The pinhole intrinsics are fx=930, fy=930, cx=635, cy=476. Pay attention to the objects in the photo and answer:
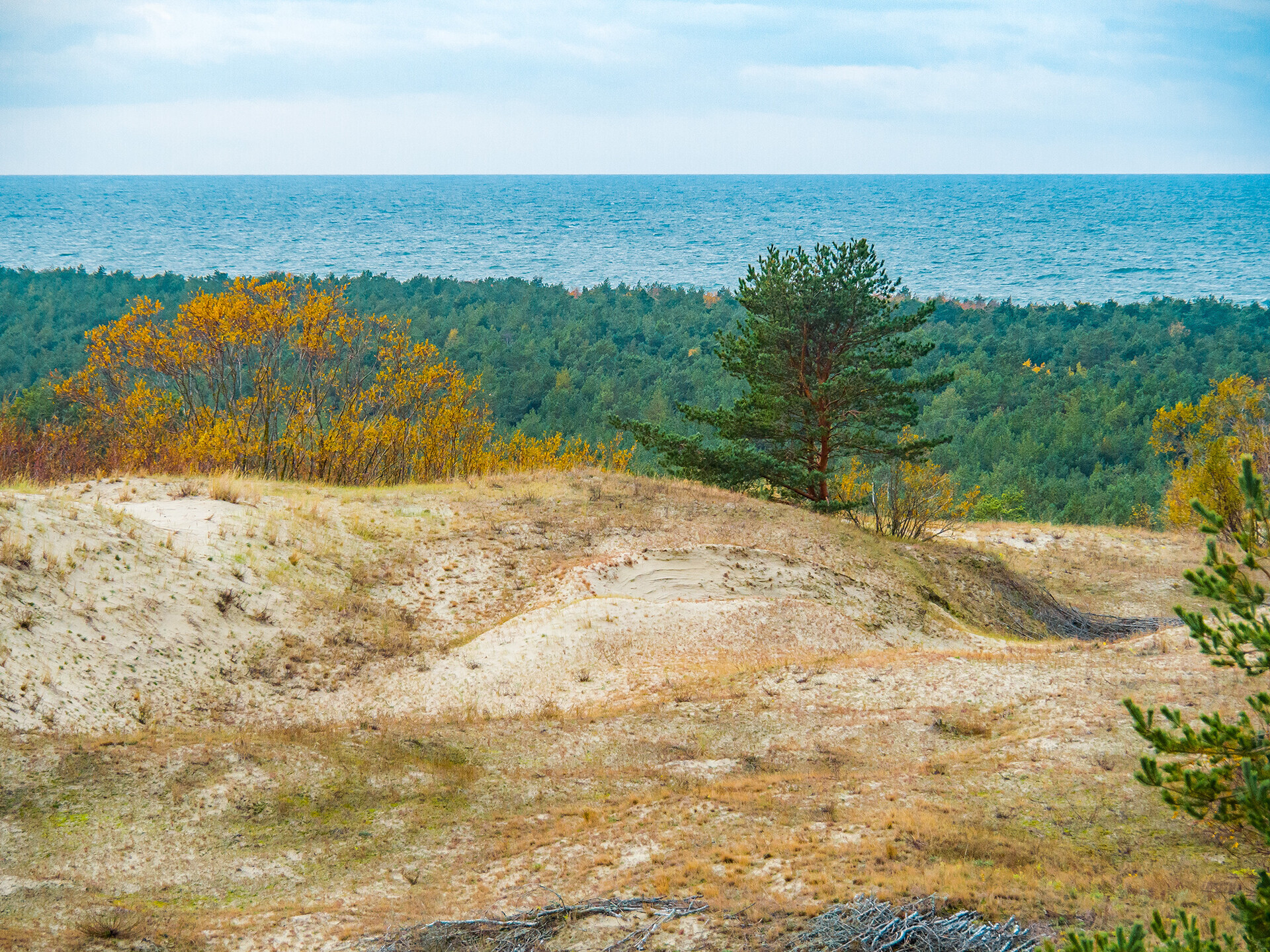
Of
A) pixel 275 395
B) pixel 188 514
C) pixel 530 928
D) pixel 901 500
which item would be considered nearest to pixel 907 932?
pixel 530 928

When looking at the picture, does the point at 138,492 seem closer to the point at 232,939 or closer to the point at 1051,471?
the point at 232,939

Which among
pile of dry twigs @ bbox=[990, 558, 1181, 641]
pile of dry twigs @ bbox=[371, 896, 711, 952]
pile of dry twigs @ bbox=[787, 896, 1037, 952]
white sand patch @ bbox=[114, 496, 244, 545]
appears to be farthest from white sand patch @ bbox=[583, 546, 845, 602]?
pile of dry twigs @ bbox=[787, 896, 1037, 952]

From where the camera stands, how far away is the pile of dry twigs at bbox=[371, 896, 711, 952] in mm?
6711

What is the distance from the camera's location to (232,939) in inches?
276

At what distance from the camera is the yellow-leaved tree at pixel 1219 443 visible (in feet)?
88.0

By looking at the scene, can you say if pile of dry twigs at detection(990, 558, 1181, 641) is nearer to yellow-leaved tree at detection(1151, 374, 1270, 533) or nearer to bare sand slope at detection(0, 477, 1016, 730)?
bare sand slope at detection(0, 477, 1016, 730)

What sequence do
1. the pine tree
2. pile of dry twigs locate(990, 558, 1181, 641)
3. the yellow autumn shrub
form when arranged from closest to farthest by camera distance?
the pine tree
pile of dry twigs locate(990, 558, 1181, 641)
the yellow autumn shrub

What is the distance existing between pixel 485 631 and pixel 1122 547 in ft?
73.4

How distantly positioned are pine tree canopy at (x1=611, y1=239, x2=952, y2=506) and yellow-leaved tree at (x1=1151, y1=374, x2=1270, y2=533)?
921cm

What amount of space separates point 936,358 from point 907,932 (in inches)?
3243

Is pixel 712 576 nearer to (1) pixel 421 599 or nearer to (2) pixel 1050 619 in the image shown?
(1) pixel 421 599

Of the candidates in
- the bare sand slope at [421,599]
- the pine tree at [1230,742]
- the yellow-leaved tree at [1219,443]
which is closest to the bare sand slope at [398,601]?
the bare sand slope at [421,599]

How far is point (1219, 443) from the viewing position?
27.7m

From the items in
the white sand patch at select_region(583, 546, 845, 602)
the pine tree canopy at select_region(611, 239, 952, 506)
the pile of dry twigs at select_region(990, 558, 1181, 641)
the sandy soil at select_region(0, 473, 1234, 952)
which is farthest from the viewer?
the pine tree canopy at select_region(611, 239, 952, 506)
